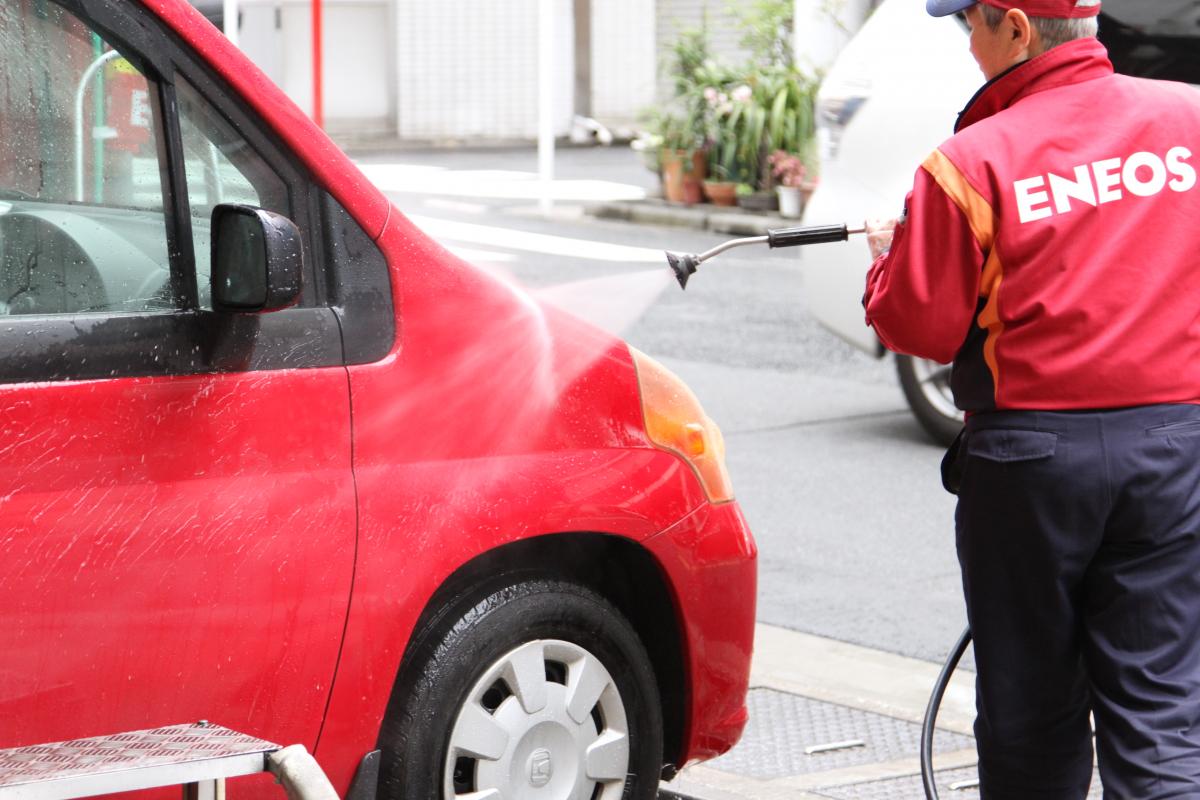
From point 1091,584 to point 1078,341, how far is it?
1.44ft

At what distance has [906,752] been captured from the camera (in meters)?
4.70

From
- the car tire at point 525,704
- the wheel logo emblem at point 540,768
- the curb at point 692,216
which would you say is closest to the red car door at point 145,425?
the car tire at point 525,704

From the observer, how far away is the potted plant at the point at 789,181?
55.4 ft

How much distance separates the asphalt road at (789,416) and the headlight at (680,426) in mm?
298

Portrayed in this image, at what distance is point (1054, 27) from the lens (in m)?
3.12

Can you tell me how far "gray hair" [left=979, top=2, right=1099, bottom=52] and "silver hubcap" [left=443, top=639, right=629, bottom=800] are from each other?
1.40 metres

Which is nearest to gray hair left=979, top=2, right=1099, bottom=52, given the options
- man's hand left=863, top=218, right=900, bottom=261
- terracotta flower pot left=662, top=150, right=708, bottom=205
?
man's hand left=863, top=218, right=900, bottom=261

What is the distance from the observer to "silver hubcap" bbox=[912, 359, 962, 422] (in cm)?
828

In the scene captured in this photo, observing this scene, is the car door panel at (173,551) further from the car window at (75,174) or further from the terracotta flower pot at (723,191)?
the terracotta flower pot at (723,191)

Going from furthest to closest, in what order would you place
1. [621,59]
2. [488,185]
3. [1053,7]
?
[621,59], [488,185], [1053,7]

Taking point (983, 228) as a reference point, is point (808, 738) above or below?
below

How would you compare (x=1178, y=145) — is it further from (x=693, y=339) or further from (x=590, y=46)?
(x=590, y=46)

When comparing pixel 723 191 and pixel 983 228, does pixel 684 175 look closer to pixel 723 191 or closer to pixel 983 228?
pixel 723 191

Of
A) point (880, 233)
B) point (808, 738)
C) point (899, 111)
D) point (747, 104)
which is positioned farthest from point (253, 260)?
point (747, 104)
